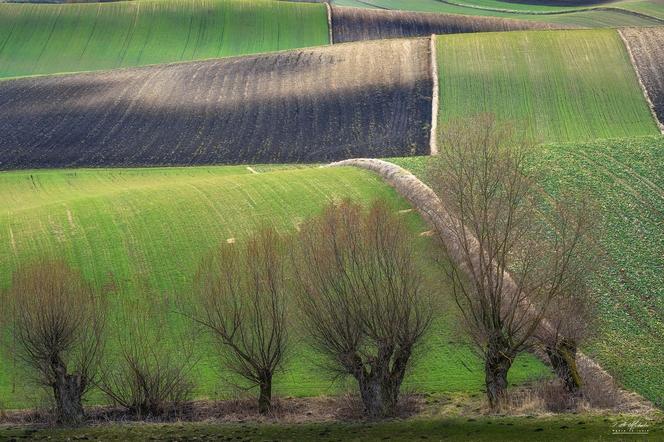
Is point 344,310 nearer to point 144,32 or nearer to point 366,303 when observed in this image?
point 366,303

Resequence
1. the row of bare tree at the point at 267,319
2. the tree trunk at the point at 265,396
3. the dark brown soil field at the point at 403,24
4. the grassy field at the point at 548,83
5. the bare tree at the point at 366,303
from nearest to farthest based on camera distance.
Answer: the bare tree at the point at 366,303 → the row of bare tree at the point at 267,319 → the tree trunk at the point at 265,396 → the grassy field at the point at 548,83 → the dark brown soil field at the point at 403,24

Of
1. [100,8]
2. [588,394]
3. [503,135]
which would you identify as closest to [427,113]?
[503,135]

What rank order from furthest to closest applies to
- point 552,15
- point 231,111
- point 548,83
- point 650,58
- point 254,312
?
point 552,15, point 650,58, point 231,111, point 548,83, point 254,312

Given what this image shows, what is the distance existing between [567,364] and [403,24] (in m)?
85.6

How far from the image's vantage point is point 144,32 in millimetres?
109625

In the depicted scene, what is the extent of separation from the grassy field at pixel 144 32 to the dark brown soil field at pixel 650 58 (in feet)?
113

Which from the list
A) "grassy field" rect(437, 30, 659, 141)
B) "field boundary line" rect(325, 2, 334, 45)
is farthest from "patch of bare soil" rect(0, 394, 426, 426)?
A: "field boundary line" rect(325, 2, 334, 45)

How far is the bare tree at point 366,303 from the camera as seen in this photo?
104ft

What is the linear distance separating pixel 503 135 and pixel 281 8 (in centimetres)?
8548

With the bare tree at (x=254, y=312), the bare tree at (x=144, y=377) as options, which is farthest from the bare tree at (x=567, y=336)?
the bare tree at (x=144, y=377)

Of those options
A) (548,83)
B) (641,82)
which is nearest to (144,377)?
(548,83)

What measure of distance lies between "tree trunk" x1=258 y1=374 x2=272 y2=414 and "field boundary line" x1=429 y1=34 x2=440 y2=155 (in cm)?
3510

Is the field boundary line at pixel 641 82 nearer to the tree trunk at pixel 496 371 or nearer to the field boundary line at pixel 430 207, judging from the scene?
the field boundary line at pixel 430 207

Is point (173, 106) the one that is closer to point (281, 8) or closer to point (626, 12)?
point (281, 8)
